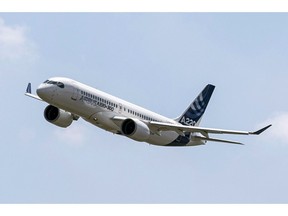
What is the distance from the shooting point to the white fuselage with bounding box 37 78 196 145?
71000mm

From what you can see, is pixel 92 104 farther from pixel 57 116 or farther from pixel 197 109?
pixel 197 109

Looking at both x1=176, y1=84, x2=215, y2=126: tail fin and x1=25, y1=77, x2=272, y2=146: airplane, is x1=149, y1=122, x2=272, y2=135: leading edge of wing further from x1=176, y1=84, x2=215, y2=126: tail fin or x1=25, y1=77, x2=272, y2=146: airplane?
x1=176, y1=84, x2=215, y2=126: tail fin

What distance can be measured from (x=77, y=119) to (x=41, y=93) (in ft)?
23.6

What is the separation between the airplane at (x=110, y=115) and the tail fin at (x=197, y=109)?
3280mm

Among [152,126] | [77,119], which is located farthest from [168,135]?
[77,119]

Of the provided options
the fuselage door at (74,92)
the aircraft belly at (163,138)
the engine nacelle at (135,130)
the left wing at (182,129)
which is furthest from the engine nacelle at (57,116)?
the aircraft belly at (163,138)

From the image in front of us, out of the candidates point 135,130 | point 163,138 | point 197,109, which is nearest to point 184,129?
point 163,138

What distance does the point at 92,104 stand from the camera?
238ft

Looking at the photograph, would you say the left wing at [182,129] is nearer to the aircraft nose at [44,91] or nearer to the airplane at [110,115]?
the airplane at [110,115]

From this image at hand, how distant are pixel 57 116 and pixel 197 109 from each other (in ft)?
54.0

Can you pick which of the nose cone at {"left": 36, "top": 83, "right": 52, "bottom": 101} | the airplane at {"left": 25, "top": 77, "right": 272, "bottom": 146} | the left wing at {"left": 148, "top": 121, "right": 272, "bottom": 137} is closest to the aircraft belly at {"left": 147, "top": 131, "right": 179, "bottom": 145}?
the airplane at {"left": 25, "top": 77, "right": 272, "bottom": 146}

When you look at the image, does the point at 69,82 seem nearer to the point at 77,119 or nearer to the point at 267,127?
the point at 77,119

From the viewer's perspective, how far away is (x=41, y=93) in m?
70.8

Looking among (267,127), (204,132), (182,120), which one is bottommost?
(267,127)
